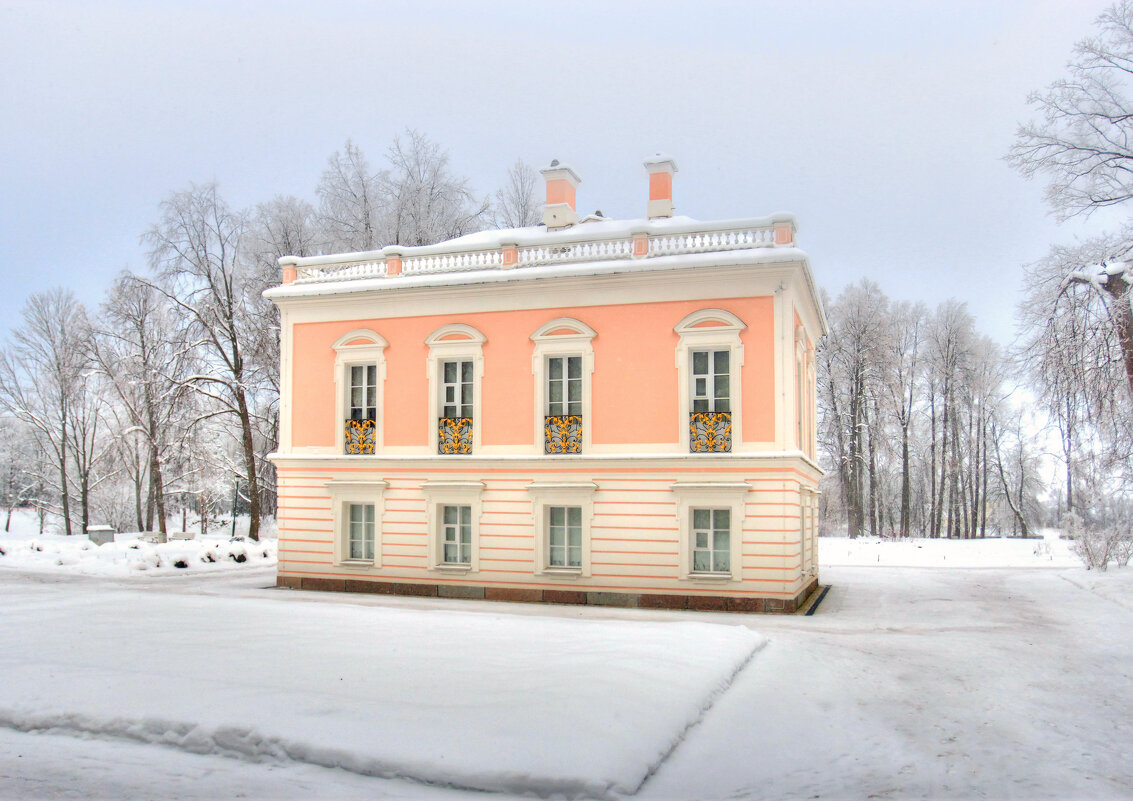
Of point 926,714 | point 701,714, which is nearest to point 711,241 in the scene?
point 926,714

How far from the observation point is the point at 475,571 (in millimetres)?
17734

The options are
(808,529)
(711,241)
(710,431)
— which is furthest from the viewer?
(808,529)

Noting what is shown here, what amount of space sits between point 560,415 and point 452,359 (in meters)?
2.78

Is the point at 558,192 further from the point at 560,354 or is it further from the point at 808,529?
the point at 808,529

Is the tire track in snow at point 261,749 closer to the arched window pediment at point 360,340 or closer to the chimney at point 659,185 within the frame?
the arched window pediment at point 360,340

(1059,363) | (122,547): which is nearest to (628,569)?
(1059,363)

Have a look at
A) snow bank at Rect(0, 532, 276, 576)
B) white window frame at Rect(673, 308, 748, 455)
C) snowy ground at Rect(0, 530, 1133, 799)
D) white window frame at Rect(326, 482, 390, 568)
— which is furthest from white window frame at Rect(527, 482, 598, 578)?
snow bank at Rect(0, 532, 276, 576)

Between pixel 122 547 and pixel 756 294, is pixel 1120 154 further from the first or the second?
pixel 122 547

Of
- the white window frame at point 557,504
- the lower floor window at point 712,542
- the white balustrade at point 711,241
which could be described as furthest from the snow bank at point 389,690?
the white balustrade at point 711,241

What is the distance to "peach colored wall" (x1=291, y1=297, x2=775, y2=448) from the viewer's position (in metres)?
16.2

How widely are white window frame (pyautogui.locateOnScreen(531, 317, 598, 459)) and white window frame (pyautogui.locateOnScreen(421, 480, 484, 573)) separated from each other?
1730mm

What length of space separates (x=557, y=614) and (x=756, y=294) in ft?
23.0

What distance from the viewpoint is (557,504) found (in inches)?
677

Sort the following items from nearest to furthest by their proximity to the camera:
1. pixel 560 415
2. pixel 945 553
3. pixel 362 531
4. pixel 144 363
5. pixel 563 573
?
pixel 563 573 < pixel 560 415 < pixel 362 531 < pixel 945 553 < pixel 144 363
